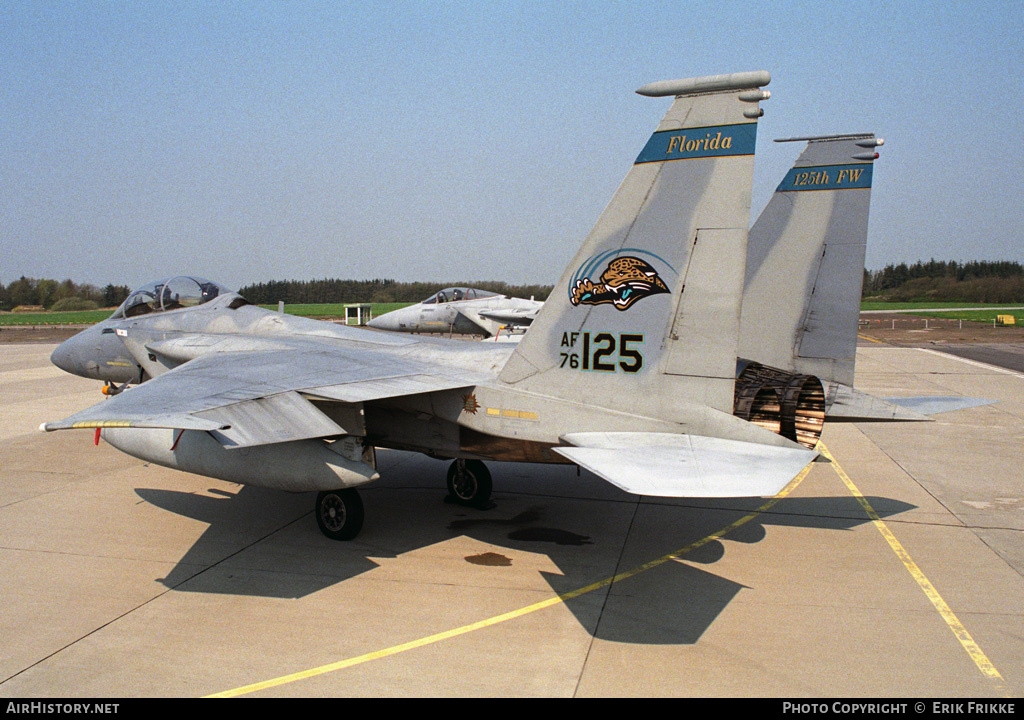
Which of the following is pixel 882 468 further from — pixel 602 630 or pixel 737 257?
pixel 602 630

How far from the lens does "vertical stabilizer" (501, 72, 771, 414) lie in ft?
20.1

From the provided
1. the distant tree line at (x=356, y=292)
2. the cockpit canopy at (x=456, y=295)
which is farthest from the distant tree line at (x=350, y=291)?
the cockpit canopy at (x=456, y=295)

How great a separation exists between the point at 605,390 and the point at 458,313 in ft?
70.2

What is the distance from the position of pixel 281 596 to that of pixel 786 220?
746cm

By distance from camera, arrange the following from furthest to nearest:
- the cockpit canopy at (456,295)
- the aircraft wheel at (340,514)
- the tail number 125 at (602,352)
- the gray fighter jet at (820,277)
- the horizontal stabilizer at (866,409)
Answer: the cockpit canopy at (456,295)
the gray fighter jet at (820,277)
the horizontal stabilizer at (866,409)
the aircraft wheel at (340,514)
the tail number 125 at (602,352)

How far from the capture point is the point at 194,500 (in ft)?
30.0

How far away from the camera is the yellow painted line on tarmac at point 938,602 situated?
4926mm

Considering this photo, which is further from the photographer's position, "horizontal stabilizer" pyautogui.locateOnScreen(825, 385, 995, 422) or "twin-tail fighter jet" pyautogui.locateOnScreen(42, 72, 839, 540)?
"horizontal stabilizer" pyautogui.locateOnScreen(825, 385, 995, 422)

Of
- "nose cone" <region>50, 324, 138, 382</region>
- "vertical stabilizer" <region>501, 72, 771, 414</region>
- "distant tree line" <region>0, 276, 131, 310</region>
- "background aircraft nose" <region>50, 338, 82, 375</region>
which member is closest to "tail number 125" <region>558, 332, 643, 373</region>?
"vertical stabilizer" <region>501, 72, 771, 414</region>

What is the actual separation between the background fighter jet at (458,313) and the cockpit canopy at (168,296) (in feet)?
53.6

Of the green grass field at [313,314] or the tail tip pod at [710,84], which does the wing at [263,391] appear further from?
the green grass field at [313,314]

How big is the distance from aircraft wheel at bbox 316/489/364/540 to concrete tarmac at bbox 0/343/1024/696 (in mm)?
140

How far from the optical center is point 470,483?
29.8ft

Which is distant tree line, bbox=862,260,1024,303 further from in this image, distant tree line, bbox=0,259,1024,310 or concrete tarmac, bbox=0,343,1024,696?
concrete tarmac, bbox=0,343,1024,696
